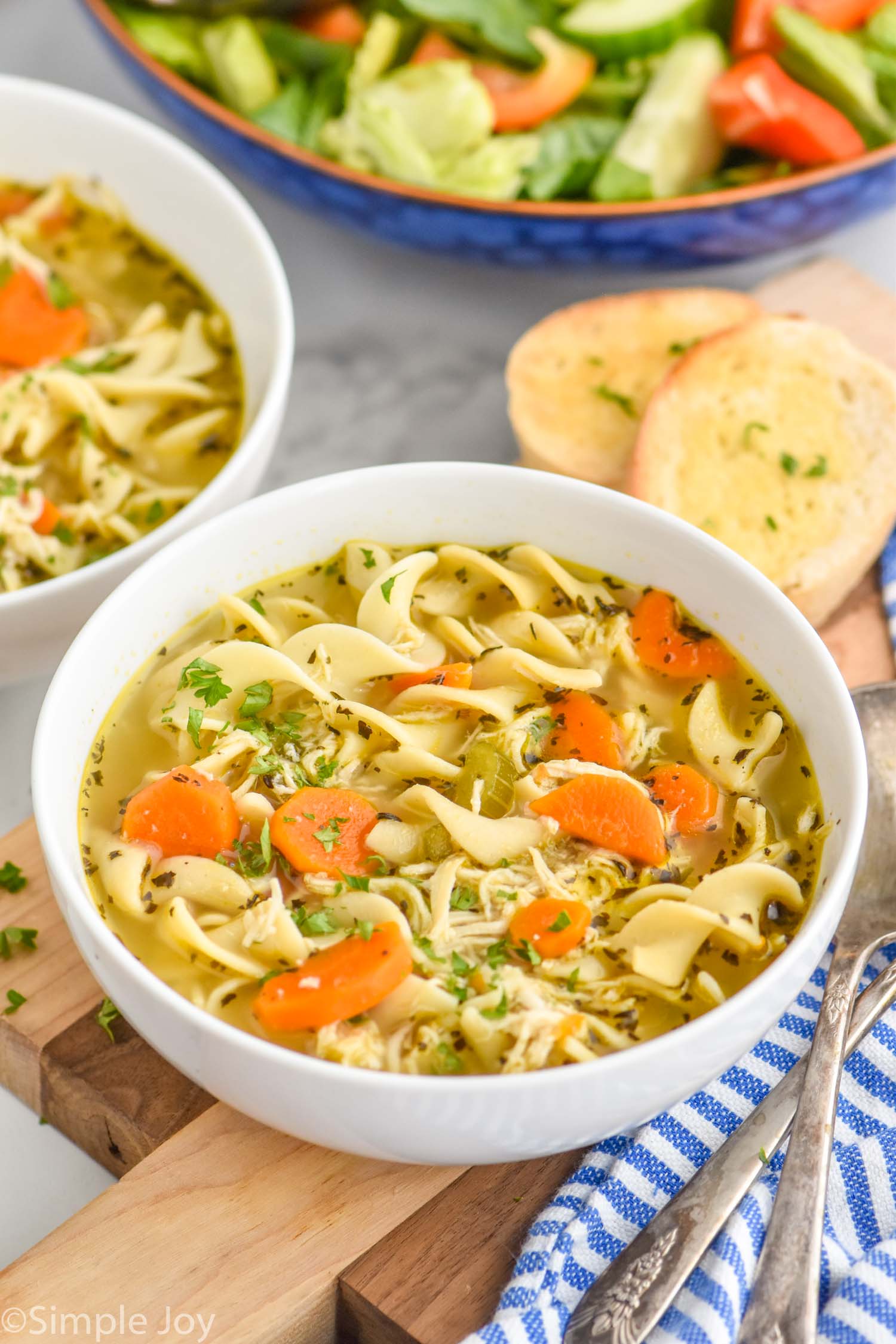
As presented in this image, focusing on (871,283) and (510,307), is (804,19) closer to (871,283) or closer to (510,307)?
(871,283)

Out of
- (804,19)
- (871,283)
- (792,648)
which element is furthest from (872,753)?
(804,19)

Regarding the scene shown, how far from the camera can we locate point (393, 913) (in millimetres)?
2877

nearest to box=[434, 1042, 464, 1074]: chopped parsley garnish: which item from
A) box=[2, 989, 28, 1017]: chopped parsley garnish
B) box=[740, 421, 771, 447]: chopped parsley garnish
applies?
box=[2, 989, 28, 1017]: chopped parsley garnish

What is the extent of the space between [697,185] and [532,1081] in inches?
148

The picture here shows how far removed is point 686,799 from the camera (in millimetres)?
3166

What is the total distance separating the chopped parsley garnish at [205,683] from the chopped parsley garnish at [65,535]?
3.05 ft

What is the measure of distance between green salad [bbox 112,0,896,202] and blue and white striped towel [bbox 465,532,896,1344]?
314 centimetres

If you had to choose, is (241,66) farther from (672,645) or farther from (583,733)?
(583,733)

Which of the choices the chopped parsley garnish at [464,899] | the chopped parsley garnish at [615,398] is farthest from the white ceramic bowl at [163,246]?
the chopped parsley garnish at [464,899]

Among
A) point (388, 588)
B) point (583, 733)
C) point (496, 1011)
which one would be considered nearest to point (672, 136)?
point (388, 588)

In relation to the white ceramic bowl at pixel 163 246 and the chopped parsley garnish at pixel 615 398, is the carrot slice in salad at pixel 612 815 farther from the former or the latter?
the chopped parsley garnish at pixel 615 398

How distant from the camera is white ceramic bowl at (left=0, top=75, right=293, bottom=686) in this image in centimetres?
365

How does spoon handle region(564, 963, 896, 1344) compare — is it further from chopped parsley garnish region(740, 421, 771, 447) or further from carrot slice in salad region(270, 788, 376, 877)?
chopped parsley garnish region(740, 421, 771, 447)

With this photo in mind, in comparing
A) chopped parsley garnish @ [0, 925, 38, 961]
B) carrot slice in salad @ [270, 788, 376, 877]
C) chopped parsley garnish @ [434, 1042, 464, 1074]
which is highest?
chopped parsley garnish @ [434, 1042, 464, 1074]
